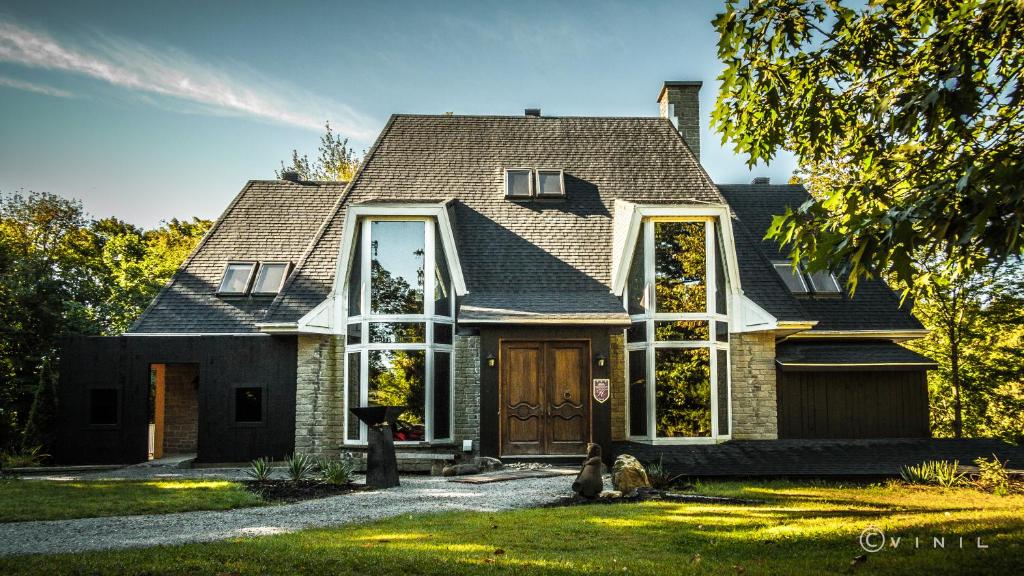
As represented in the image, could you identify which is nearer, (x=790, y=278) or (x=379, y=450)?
(x=379, y=450)

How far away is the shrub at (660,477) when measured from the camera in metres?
10.9

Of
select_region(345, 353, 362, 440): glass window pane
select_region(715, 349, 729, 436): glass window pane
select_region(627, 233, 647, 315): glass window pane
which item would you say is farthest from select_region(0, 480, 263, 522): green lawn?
select_region(715, 349, 729, 436): glass window pane

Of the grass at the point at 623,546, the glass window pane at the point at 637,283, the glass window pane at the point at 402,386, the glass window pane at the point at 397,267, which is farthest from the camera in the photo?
the glass window pane at the point at 637,283

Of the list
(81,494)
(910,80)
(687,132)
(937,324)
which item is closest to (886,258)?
(910,80)

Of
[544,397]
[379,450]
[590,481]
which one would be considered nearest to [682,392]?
[544,397]

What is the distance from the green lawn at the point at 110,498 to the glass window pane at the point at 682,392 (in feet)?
26.4

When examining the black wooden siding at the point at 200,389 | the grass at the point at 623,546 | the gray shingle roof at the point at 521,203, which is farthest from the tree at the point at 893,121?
the black wooden siding at the point at 200,389

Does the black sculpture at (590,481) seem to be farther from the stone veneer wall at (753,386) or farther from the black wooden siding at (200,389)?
the black wooden siding at (200,389)

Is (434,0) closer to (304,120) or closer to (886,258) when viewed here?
(886,258)

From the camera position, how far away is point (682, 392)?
14.7m

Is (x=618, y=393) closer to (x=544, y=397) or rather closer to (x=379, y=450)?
(x=544, y=397)

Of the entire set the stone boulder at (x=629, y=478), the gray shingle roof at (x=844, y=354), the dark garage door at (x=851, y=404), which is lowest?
the stone boulder at (x=629, y=478)

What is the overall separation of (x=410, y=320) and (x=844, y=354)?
915cm

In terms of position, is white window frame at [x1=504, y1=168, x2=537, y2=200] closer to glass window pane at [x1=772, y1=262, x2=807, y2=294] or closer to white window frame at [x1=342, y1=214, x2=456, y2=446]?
white window frame at [x1=342, y1=214, x2=456, y2=446]
